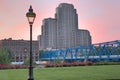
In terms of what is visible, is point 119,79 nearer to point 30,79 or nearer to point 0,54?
point 30,79

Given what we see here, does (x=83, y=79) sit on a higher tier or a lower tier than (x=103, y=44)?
lower

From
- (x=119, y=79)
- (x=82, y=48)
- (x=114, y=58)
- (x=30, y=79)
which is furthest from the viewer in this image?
(x=82, y=48)

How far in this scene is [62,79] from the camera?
976 inches

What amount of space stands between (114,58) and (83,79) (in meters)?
93.0

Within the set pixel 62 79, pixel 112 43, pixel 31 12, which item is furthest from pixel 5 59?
pixel 112 43

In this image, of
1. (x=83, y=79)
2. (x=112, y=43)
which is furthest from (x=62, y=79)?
(x=112, y=43)

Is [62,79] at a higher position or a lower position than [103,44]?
lower

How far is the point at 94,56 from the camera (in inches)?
5266

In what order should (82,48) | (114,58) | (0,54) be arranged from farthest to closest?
(82,48)
(114,58)
(0,54)

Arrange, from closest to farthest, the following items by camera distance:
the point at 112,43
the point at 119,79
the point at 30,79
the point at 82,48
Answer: the point at 30,79
the point at 119,79
the point at 112,43
the point at 82,48

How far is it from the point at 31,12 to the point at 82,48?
14218 centimetres

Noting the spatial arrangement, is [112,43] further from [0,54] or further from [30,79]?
[30,79]

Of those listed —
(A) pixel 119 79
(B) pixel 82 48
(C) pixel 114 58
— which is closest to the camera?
(A) pixel 119 79

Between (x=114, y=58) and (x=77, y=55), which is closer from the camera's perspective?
(x=114, y=58)
